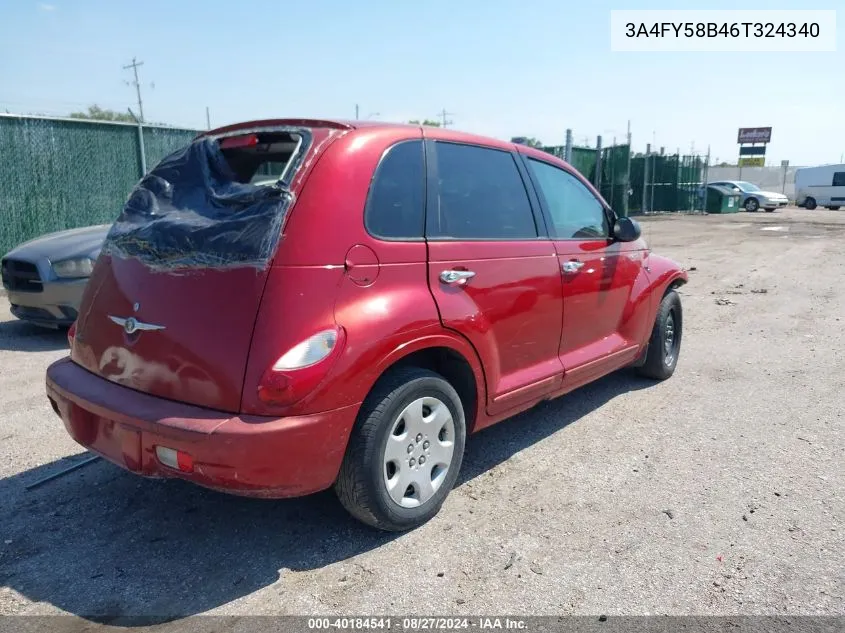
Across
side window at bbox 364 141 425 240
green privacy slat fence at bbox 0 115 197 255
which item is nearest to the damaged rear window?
side window at bbox 364 141 425 240

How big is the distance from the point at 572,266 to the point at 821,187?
37.2 metres

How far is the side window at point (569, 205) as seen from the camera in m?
4.21

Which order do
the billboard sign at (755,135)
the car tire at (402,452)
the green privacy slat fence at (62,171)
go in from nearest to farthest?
the car tire at (402,452), the green privacy slat fence at (62,171), the billboard sign at (755,135)

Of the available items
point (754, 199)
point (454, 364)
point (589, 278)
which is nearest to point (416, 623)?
point (454, 364)

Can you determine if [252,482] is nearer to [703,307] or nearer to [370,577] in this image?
[370,577]

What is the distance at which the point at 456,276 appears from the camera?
3.29 m

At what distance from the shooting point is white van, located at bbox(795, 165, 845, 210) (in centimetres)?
3428

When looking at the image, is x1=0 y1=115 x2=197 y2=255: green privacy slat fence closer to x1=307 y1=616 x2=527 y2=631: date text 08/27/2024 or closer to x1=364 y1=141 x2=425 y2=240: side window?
x1=364 y1=141 x2=425 y2=240: side window

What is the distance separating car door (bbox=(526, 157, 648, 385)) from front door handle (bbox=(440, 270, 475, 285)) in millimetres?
918

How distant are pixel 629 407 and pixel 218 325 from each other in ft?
10.8

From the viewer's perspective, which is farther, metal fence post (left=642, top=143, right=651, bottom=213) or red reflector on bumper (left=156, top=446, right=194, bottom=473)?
metal fence post (left=642, top=143, right=651, bottom=213)

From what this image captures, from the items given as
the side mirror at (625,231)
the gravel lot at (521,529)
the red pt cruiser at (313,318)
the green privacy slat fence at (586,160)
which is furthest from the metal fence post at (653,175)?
the red pt cruiser at (313,318)

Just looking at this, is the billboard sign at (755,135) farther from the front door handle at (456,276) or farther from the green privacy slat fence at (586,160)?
the front door handle at (456,276)

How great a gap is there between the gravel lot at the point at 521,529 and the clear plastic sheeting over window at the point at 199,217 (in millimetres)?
1308
